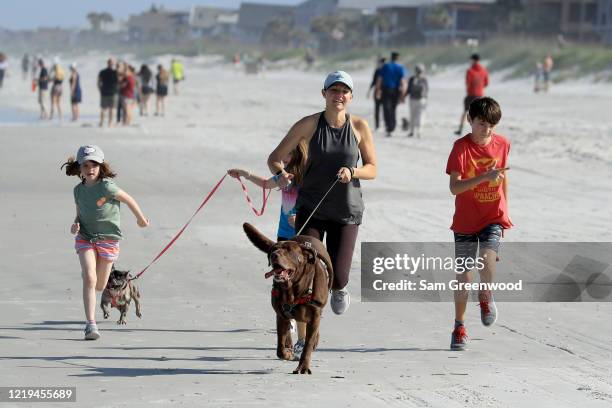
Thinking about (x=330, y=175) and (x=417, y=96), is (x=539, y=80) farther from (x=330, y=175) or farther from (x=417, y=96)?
(x=330, y=175)

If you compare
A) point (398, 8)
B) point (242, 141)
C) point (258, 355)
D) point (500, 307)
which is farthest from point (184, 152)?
point (398, 8)

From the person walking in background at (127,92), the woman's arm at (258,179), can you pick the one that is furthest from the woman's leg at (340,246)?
the person walking in background at (127,92)

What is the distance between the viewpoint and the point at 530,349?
8.12 meters

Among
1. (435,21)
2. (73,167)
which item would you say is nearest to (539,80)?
(73,167)

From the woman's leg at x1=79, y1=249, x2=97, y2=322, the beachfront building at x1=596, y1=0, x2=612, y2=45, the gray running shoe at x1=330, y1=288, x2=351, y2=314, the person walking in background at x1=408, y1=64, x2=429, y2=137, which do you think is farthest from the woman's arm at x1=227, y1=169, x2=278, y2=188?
the beachfront building at x1=596, y1=0, x2=612, y2=45

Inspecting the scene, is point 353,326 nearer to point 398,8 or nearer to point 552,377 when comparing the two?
point 552,377

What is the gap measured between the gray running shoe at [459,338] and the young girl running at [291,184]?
103 centimetres

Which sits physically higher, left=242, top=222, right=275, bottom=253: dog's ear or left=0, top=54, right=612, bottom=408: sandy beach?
left=242, top=222, right=275, bottom=253: dog's ear

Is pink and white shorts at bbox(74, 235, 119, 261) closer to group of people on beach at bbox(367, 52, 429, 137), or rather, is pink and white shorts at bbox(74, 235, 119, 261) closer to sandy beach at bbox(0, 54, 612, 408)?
sandy beach at bbox(0, 54, 612, 408)

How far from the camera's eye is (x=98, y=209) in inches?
320

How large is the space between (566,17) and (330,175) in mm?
81831

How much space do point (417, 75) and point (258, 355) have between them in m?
20.1

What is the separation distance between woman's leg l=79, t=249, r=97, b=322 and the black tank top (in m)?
1.48

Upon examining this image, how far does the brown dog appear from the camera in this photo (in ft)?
21.8
